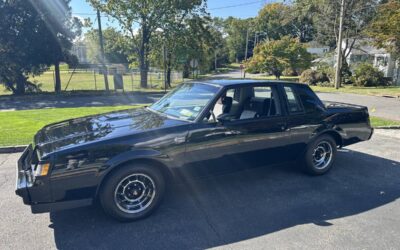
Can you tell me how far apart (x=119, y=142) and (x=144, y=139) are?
11.1 inches

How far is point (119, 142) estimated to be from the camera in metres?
3.29

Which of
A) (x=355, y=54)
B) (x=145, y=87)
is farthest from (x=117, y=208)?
(x=355, y=54)

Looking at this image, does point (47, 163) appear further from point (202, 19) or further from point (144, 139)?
point (202, 19)

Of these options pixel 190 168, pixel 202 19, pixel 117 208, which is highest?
pixel 202 19

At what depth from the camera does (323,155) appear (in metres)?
4.99

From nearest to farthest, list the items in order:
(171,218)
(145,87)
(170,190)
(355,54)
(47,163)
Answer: (47,163) < (171,218) < (170,190) < (145,87) < (355,54)

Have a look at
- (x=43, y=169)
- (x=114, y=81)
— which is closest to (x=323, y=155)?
(x=43, y=169)

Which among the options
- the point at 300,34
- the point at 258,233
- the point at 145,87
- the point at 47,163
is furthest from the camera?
the point at 300,34

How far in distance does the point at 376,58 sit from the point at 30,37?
3245 centimetres

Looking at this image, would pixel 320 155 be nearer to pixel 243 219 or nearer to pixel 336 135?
pixel 336 135

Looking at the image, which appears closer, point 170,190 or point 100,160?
point 100,160

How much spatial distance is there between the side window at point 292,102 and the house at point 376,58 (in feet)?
89.6

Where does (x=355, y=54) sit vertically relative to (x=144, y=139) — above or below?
above

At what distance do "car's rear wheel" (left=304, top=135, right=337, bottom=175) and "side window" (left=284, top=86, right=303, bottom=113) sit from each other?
63cm
